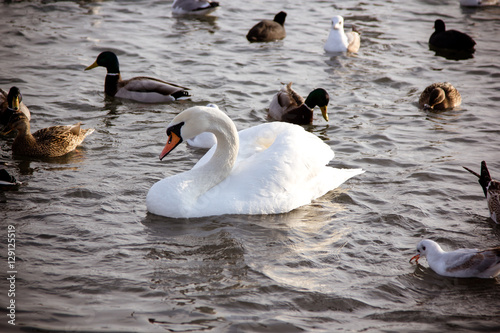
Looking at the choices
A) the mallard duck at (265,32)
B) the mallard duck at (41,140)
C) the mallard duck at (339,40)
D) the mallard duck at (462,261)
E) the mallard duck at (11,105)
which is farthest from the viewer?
the mallard duck at (265,32)

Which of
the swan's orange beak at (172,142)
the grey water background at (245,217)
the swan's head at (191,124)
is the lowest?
the grey water background at (245,217)

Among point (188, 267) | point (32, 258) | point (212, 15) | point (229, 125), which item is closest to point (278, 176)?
point (229, 125)

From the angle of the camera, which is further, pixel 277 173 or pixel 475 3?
pixel 475 3

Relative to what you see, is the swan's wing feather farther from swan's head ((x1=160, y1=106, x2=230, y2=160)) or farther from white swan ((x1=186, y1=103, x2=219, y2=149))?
white swan ((x1=186, y1=103, x2=219, y2=149))

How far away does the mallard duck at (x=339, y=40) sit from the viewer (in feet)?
45.6

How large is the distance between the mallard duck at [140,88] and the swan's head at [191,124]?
4193 mm

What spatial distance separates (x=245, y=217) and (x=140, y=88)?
4881 mm

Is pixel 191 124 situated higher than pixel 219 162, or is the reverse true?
pixel 191 124

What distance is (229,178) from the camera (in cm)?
721

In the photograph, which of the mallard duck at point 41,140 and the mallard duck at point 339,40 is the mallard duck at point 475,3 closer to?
the mallard duck at point 339,40

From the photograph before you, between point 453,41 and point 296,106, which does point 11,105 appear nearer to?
point 296,106

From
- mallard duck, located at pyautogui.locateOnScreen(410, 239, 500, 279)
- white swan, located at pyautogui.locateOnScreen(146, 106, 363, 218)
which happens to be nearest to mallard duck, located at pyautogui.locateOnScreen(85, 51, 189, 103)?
white swan, located at pyautogui.locateOnScreen(146, 106, 363, 218)

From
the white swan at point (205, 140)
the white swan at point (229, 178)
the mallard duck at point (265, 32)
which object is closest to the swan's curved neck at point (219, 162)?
the white swan at point (229, 178)

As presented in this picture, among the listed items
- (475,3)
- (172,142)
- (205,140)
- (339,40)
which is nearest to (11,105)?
(205,140)
